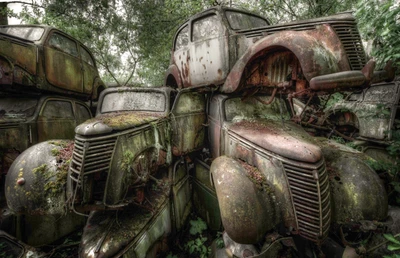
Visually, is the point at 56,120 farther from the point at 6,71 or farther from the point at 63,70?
the point at 63,70

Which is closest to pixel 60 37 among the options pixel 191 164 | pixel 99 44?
pixel 99 44

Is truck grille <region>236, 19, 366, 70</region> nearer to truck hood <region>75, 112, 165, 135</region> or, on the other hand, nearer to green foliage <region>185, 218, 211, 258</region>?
truck hood <region>75, 112, 165, 135</region>

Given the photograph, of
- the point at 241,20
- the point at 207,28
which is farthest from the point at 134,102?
the point at 241,20

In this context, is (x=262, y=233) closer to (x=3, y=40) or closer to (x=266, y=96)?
(x=266, y=96)

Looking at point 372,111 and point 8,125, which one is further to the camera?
point 372,111

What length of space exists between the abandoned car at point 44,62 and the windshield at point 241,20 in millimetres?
4165

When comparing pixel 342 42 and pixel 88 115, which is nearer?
pixel 342 42

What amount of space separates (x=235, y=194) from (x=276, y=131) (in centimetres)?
123

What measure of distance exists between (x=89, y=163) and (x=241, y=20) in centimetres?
384

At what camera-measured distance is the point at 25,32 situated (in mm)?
4566

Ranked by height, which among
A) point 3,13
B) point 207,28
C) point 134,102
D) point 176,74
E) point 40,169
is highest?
point 3,13

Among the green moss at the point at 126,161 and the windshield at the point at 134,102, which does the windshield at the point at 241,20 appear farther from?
the green moss at the point at 126,161

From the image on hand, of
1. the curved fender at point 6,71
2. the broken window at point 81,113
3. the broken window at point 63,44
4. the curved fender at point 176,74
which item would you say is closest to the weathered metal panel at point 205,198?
the curved fender at point 176,74

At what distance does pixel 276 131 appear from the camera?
9.40 feet
